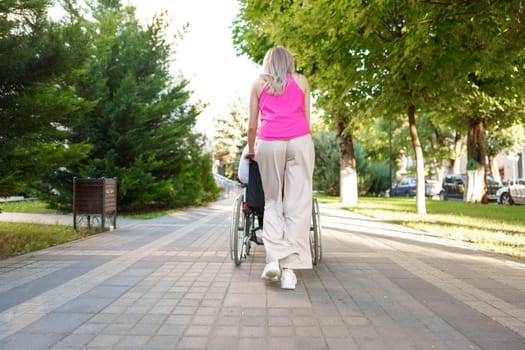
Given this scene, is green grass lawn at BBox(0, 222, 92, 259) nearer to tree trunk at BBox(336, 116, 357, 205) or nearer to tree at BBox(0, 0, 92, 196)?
tree at BBox(0, 0, 92, 196)

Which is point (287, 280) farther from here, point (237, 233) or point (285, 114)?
point (285, 114)

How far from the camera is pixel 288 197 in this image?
4.49m

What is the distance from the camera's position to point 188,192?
14891mm

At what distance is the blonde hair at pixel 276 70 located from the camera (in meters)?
4.38

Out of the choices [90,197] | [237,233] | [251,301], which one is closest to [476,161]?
[90,197]

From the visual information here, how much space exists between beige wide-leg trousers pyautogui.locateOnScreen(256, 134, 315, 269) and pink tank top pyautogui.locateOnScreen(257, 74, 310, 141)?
0.07 meters

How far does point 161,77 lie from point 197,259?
8148 mm

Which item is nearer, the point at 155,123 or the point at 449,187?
the point at 155,123

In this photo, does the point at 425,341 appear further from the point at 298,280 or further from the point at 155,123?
the point at 155,123

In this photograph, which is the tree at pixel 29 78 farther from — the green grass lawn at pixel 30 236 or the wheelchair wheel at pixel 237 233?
the wheelchair wheel at pixel 237 233

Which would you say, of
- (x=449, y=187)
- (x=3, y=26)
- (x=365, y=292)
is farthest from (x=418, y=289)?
(x=449, y=187)

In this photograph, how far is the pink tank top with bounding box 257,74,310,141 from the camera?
14.5ft

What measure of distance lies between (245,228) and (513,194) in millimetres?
20650

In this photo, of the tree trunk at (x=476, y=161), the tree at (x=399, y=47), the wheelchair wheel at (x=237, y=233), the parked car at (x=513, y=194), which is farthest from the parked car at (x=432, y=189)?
the wheelchair wheel at (x=237, y=233)
